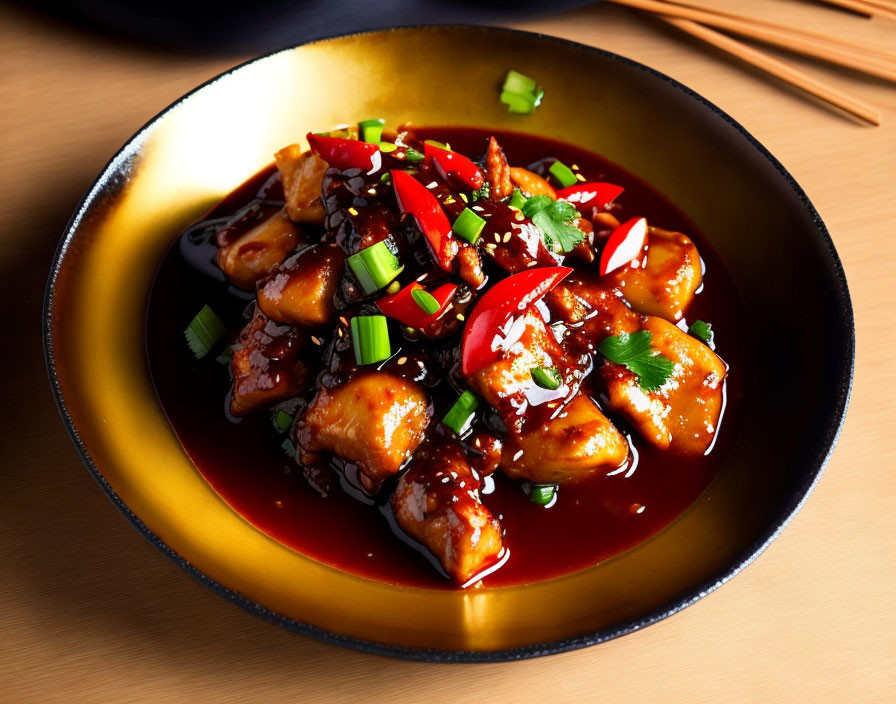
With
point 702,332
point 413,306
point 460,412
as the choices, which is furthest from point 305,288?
point 702,332

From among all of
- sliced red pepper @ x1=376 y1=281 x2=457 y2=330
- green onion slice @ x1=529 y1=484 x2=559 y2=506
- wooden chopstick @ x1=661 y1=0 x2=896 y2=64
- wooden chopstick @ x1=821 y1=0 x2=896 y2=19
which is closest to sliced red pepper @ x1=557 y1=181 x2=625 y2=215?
sliced red pepper @ x1=376 y1=281 x2=457 y2=330

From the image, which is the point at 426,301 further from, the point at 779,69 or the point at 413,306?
the point at 779,69

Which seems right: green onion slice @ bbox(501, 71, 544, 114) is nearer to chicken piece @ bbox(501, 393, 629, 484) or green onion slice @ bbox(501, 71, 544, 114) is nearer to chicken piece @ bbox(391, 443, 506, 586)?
chicken piece @ bbox(501, 393, 629, 484)

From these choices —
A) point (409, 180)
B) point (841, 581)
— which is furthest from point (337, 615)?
point (841, 581)

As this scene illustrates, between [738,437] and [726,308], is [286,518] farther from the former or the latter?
[726,308]

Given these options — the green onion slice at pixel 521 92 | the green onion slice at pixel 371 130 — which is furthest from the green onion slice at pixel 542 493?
the green onion slice at pixel 521 92

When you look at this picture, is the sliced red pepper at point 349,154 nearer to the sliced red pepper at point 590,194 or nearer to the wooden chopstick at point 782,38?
the sliced red pepper at point 590,194
